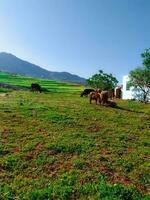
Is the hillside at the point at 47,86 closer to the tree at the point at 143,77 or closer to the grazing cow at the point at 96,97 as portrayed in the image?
the tree at the point at 143,77

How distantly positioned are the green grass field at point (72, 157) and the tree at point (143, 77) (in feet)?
98.6

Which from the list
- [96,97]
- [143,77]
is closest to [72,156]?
[96,97]

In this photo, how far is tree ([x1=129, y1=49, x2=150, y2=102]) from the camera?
54.0 meters

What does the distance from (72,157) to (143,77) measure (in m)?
39.7

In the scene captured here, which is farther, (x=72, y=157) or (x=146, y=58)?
(x=146, y=58)

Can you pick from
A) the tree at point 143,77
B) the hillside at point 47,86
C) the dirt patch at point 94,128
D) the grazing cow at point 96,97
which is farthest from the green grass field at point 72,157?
the hillside at point 47,86

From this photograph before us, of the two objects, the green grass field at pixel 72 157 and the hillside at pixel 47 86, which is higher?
the hillside at pixel 47 86

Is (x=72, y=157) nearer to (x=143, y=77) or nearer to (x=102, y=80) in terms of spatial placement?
(x=143, y=77)

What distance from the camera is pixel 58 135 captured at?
1958 centimetres

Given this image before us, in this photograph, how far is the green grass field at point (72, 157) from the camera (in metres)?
13.8

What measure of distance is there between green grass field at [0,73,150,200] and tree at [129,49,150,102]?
3007 centimetres

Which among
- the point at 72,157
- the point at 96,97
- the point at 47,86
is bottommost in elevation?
the point at 72,157

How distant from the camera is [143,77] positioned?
54625 millimetres

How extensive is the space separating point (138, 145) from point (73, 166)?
4457 millimetres
